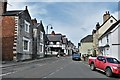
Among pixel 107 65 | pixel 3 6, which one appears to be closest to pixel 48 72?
pixel 107 65

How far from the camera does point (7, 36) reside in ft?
125

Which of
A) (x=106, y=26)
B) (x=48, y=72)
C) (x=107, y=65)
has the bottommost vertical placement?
(x=48, y=72)

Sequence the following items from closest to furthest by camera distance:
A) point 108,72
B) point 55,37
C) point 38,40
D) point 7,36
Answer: point 108,72 < point 7,36 < point 38,40 < point 55,37

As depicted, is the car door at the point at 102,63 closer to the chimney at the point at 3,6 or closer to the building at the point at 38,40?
the chimney at the point at 3,6

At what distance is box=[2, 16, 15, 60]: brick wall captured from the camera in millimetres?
37625

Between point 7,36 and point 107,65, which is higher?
point 7,36

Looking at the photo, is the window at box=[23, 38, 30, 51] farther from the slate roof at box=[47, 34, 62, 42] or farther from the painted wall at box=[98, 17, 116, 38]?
the slate roof at box=[47, 34, 62, 42]

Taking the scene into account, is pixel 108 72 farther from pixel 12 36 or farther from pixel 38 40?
pixel 38 40

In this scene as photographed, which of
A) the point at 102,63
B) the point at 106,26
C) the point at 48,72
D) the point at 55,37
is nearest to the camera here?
the point at 48,72

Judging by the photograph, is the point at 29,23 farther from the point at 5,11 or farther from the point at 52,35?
the point at 52,35

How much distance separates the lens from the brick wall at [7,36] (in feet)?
123

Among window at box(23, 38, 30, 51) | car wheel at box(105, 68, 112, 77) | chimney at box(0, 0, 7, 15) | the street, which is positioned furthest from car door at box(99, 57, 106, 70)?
window at box(23, 38, 30, 51)

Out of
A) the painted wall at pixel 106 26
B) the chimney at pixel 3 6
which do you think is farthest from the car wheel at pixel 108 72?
the painted wall at pixel 106 26

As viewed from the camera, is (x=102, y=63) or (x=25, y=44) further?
(x=25, y=44)
